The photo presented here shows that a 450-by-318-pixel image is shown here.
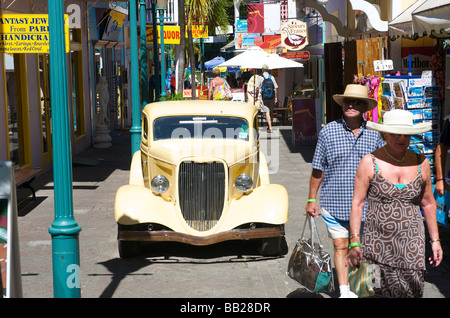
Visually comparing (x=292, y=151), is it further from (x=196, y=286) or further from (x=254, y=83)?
(x=196, y=286)

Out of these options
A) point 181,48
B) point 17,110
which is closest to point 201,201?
point 17,110

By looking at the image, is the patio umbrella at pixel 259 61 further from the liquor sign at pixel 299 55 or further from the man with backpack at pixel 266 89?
the liquor sign at pixel 299 55

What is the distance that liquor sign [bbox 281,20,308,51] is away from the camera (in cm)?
2731

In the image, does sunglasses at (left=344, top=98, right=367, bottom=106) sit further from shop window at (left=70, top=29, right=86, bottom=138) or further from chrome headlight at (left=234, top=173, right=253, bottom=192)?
shop window at (left=70, top=29, right=86, bottom=138)

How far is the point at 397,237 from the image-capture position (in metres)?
5.10

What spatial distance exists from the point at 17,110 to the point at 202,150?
6.98m

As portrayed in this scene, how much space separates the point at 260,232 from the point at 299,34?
20.2 m

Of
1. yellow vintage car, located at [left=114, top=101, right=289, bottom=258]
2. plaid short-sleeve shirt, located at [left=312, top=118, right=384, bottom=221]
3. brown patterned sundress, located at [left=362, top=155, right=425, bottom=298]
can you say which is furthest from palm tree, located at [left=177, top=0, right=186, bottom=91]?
brown patterned sundress, located at [left=362, top=155, right=425, bottom=298]

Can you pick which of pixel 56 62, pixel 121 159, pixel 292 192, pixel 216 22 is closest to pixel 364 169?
pixel 56 62

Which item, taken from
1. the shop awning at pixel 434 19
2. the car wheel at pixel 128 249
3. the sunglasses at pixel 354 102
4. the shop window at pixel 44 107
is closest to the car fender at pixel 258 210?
the car wheel at pixel 128 249

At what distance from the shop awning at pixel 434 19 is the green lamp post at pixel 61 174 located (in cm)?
452

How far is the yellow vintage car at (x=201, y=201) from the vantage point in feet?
26.5

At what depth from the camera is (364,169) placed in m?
5.18

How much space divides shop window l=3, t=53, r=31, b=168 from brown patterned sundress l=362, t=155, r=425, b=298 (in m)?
9.79
